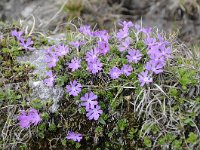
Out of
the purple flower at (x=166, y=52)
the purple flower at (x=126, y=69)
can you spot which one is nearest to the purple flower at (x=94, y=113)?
the purple flower at (x=126, y=69)

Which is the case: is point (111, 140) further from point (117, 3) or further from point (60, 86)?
point (117, 3)

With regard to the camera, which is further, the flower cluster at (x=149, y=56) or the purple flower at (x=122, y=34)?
the purple flower at (x=122, y=34)

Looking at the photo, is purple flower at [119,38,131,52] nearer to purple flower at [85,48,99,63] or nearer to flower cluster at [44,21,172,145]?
flower cluster at [44,21,172,145]

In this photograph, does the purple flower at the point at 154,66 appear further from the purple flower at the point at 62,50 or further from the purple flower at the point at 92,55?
the purple flower at the point at 62,50

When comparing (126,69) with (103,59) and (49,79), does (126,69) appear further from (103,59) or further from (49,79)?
(49,79)

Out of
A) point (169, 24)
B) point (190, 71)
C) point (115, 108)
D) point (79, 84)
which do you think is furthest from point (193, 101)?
point (169, 24)

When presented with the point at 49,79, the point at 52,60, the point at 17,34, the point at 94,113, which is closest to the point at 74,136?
the point at 94,113

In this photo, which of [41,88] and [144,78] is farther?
[41,88]
